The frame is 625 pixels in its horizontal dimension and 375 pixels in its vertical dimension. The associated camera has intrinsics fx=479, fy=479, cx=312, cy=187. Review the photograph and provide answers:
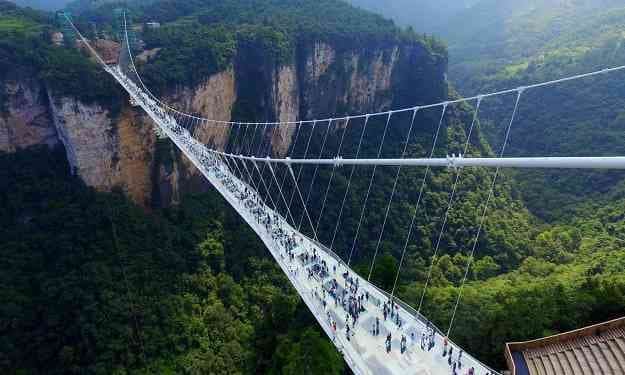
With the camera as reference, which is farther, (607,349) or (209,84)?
(209,84)

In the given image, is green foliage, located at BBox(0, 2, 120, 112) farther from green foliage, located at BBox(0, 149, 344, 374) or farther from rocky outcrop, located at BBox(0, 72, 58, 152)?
green foliage, located at BBox(0, 149, 344, 374)

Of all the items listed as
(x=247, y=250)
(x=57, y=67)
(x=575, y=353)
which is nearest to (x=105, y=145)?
(x=57, y=67)

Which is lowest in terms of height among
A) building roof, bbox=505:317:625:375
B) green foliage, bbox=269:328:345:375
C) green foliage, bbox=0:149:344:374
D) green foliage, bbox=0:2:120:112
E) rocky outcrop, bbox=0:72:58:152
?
green foliage, bbox=0:149:344:374

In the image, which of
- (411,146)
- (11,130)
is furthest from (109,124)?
(411,146)

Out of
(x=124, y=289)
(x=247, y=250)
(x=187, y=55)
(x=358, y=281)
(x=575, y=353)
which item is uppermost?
(x=187, y=55)

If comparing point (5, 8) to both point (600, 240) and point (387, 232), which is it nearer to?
point (387, 232)

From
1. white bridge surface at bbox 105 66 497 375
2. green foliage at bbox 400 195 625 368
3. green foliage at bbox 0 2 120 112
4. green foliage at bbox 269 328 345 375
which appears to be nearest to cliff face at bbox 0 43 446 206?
green foliage at bbox 0 2 120 112

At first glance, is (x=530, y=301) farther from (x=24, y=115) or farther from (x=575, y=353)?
(x=24, y=115)
